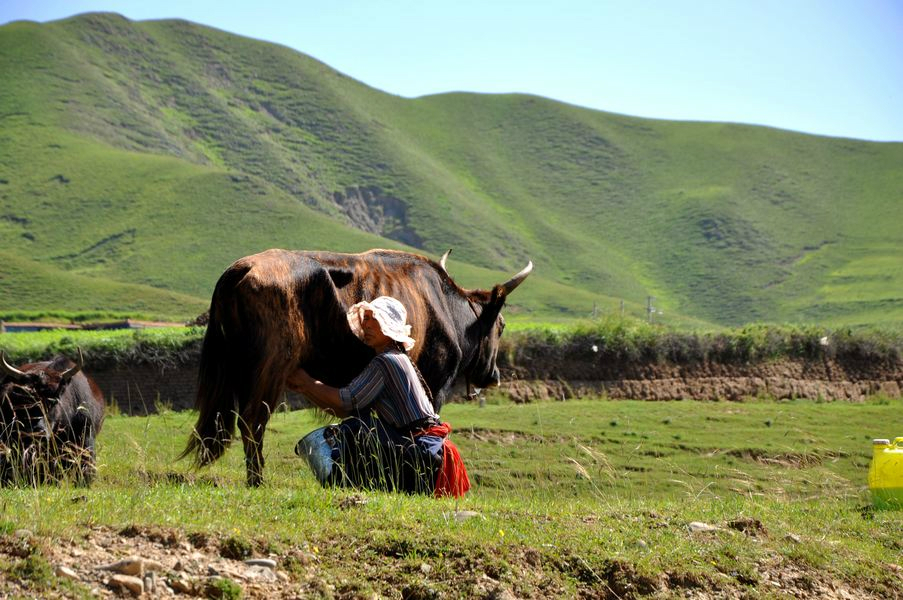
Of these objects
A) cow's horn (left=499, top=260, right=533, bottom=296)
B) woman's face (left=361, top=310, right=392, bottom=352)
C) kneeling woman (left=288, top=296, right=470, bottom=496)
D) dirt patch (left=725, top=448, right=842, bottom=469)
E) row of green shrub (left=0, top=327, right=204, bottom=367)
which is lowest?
dirt patch (left=725, top=448, right=842, bottom=469)

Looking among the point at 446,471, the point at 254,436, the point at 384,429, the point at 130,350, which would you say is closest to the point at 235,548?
the point at 384,429

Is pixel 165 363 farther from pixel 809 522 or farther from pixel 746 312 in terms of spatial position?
A: pixel 746 312

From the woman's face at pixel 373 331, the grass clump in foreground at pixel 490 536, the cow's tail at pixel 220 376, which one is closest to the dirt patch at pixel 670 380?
the grass clump in foreground at pixel 490 536

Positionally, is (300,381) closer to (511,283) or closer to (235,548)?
(235,548)

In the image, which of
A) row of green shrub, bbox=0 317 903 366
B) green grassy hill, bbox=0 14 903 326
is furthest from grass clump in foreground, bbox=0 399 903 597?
green grassy hill, bbox=0 14 903 326

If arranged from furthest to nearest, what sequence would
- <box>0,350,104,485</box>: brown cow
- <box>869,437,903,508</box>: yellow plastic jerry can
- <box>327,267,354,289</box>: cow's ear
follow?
<box>0,350,104,485</box>: brown cow → <box>327,267,354,289</box>: cow's ear → <box>869,437,903,508</box>: yellow plastic jerry can

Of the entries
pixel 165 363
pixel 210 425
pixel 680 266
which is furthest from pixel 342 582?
pixel 680 266

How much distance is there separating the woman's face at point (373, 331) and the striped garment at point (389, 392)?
0.27 ft

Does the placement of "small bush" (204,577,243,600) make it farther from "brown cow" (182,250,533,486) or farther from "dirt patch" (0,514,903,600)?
"brown cow" (182,250,533,486)

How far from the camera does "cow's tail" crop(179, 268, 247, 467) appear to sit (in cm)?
948

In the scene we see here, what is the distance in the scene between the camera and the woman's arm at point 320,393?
8273 millimetres

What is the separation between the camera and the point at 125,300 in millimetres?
68438

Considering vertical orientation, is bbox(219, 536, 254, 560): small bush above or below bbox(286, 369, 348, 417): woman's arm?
below

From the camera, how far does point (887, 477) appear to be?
9531 millimetres
